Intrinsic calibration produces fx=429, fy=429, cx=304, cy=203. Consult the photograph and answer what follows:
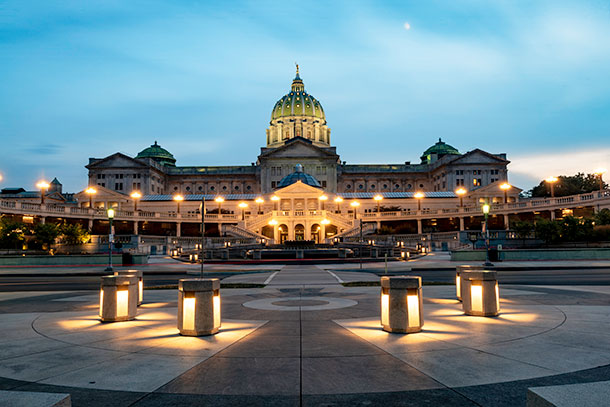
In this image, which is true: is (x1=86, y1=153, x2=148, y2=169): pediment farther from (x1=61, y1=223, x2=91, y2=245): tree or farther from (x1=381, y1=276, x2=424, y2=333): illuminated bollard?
(x1=381, y1=276, x2=424, y2=333): illuminated bollard

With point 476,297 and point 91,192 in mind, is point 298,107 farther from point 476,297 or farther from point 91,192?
point 476,297

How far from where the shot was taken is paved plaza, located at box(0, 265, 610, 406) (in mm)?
A: 5680

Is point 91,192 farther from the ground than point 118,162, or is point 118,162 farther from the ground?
point 118,162

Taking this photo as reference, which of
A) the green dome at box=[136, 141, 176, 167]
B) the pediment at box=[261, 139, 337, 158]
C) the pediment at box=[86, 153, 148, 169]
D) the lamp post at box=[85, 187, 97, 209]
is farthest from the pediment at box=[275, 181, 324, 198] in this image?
the green dome at box=[136, 141, 176, 167]

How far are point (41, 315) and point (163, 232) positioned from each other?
79583 mm

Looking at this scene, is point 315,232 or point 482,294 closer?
point 482,294

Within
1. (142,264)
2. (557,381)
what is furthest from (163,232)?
(557,381)

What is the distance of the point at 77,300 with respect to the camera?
50.9 feet

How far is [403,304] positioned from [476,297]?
10.2 feet

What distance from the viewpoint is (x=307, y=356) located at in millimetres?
7465

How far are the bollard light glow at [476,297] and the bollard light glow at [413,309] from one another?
2.76 m

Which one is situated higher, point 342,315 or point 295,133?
point 295,133

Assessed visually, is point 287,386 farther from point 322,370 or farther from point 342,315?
point 342,315

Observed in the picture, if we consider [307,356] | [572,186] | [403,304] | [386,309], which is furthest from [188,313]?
[572,186]
